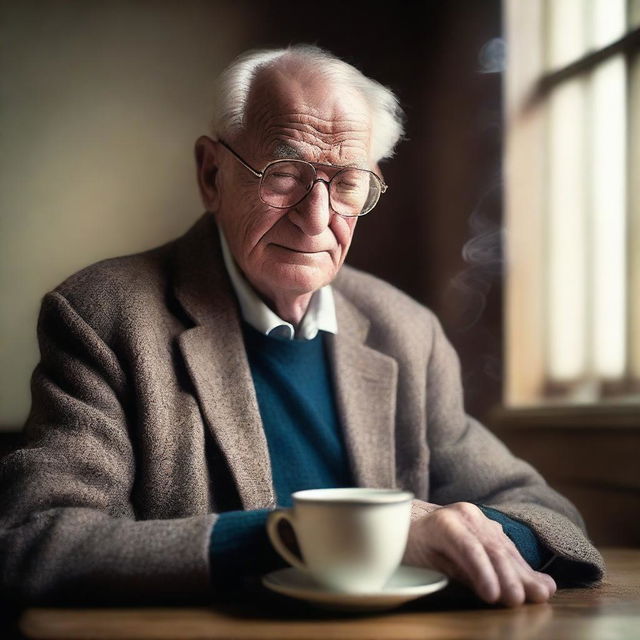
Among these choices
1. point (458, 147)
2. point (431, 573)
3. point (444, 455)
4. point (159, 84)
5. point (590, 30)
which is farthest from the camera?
point (458, 147)

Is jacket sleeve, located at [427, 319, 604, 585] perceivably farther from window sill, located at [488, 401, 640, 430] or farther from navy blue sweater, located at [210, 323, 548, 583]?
window sill, located at [488, 401, 640, 430]

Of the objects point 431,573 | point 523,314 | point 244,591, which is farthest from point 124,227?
point 523,314

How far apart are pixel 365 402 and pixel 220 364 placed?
28cm

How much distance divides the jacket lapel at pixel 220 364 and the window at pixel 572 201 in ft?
3.05

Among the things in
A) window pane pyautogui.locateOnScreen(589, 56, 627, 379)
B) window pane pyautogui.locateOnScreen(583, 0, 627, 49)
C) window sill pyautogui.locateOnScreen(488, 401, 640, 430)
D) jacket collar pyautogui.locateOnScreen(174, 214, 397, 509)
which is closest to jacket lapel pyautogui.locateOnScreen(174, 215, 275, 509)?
jacket collar pyautogui.locateOnScreen(174, 214, 397, 509)

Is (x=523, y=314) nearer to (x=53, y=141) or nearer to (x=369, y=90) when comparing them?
(x=369, y=90)

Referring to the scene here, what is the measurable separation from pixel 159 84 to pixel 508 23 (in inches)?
39.6

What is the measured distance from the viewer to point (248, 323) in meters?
1.47

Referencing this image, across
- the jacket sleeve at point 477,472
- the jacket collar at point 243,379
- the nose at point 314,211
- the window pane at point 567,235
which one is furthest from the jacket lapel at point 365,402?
the window pane at point 567,235

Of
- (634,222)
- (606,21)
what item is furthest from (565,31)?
(634,222)

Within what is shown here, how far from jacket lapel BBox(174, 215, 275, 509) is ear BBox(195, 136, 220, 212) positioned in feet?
0.15

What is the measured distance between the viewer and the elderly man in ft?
3.39

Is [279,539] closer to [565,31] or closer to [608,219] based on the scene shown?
[608,219]

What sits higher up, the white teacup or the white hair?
the white hair
